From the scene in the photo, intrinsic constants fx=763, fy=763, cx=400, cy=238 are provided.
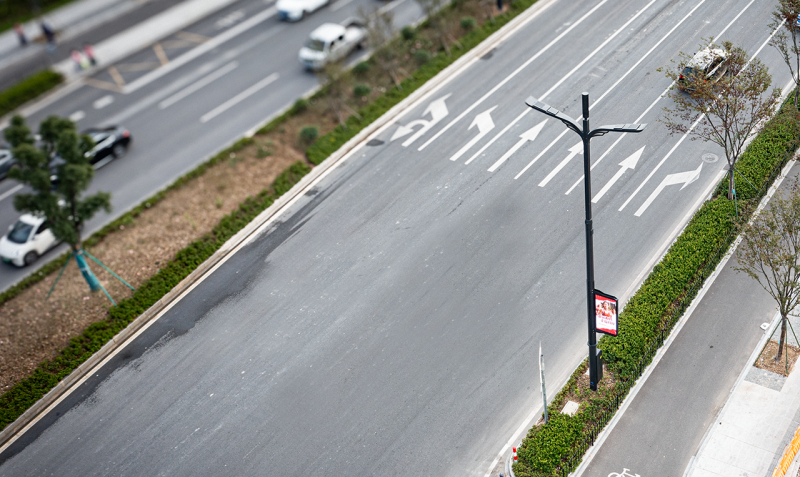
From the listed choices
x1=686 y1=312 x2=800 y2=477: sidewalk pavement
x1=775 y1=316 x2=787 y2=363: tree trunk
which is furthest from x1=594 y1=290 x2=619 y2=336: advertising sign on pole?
x1=775 y1=316 x2=787 y2=363: tree trunk

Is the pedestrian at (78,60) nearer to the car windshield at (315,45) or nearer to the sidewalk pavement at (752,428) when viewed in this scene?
the car windshield at (315,45)

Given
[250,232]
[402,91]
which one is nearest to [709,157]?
[402,91]

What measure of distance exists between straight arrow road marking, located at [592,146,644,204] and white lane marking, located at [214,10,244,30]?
84.5 ft

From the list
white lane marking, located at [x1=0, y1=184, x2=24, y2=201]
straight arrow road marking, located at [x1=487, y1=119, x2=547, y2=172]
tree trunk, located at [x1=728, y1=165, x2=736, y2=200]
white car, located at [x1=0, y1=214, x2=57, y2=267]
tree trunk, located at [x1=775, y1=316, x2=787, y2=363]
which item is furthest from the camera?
white lane marking, located at [x1=0, y1=184, x2=24, y2=201]

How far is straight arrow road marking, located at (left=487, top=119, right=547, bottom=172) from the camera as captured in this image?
97.6ft

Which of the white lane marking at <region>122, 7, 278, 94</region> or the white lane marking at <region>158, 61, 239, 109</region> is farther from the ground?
the white lane marking at <region>122, 7, 278, 94</region>

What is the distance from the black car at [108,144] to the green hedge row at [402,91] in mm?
9653

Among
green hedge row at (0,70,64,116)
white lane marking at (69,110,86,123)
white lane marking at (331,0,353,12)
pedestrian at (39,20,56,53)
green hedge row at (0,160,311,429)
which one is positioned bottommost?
green hedge row at (0,160,311,429)

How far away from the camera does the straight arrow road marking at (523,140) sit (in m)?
29.7

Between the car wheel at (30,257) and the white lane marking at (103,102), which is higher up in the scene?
the white lane marking at (103,102)

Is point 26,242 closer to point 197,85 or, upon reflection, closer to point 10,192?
point 10,192

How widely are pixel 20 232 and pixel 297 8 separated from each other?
64.4 ft

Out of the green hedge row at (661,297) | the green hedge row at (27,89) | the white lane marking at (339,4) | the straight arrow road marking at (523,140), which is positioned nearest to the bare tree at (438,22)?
the white lane marking at (339,4)

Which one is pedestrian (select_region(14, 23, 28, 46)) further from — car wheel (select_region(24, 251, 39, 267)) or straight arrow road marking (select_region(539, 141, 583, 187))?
straight arrow road marking (select_region(539, 141, 583, 187))
